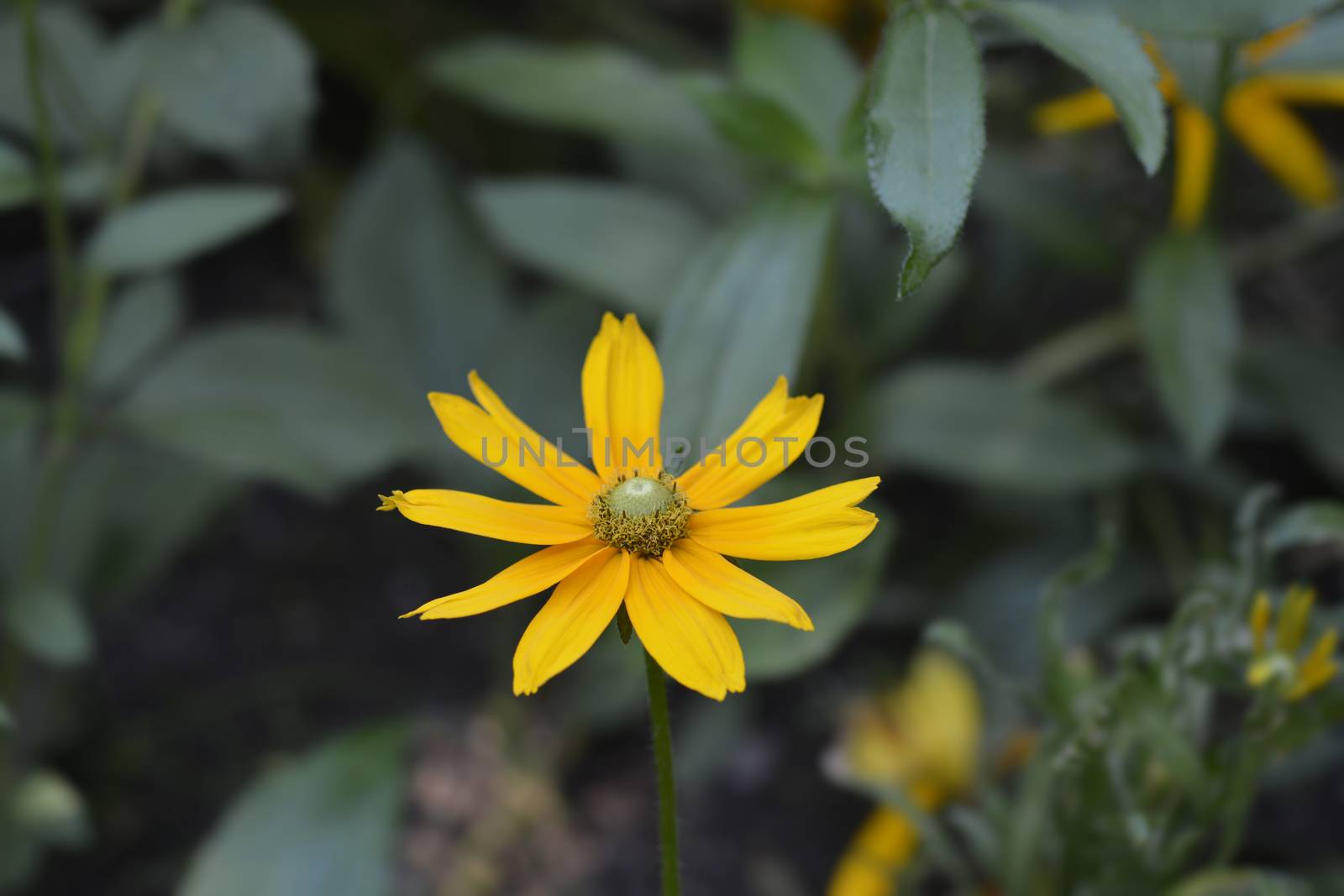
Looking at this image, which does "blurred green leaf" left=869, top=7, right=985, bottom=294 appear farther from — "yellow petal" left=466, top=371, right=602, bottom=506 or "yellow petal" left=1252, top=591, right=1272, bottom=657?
"yellow petal" left=1252, top=591, right=1272, bottom=657

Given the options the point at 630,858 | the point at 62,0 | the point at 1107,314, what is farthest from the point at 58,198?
the point at 1107,314

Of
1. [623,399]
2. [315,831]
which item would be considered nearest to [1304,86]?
[623,399]

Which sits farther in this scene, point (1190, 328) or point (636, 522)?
point (1190, 328)

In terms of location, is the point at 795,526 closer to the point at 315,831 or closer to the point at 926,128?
the point at 926,128

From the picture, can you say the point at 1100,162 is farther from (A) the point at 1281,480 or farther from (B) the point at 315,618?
(B) the point at 315,618

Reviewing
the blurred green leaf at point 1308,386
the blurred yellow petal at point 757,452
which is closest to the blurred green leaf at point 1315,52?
the blurred green leaf at point 1308,386

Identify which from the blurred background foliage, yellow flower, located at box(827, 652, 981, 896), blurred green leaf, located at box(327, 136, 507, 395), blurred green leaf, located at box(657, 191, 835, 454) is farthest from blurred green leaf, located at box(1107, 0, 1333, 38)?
blurred green leaf, located at box(327, 136, 507, 395)
